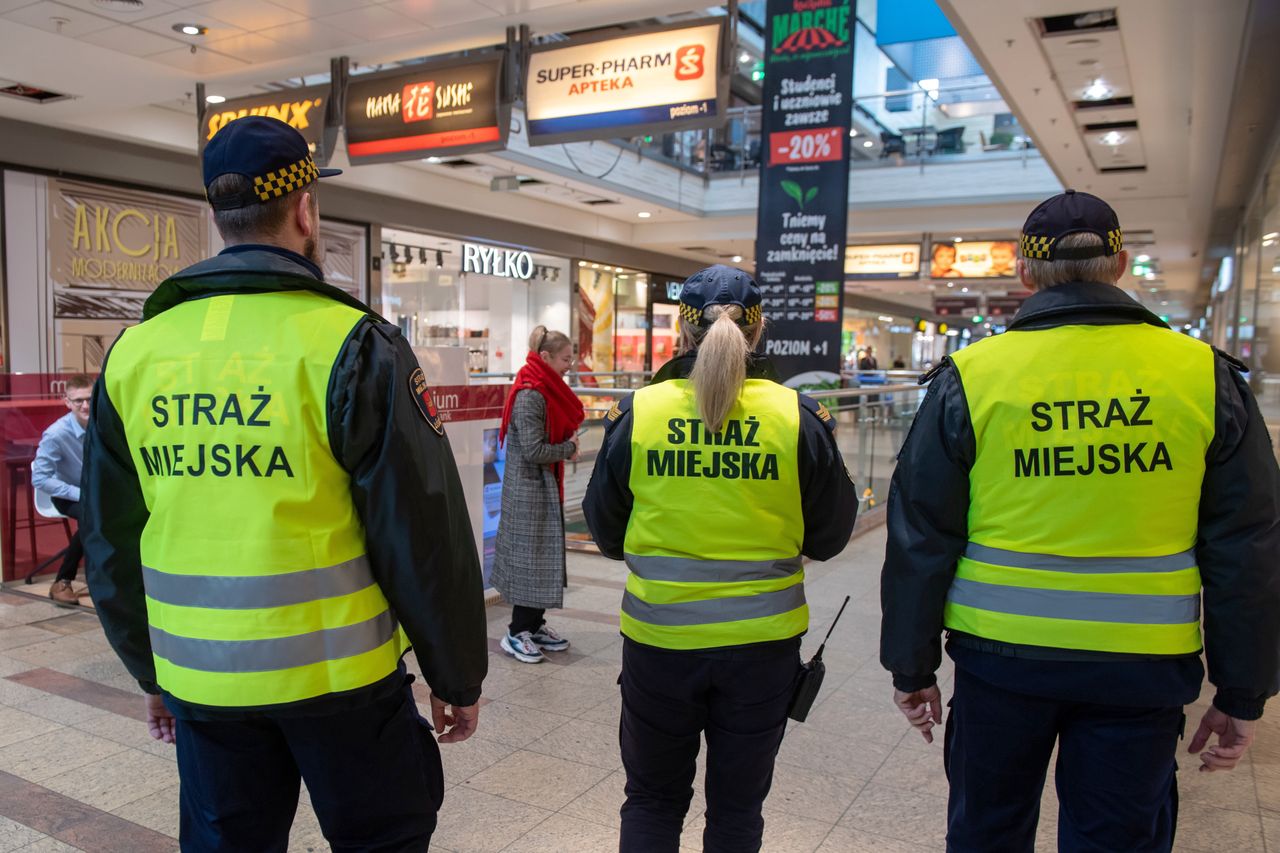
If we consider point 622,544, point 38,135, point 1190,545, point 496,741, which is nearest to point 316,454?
point 622,544

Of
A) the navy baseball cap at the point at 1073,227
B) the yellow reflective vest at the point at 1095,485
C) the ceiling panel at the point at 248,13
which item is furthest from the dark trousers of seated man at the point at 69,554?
the navy baseball cap at the point at 1073,227

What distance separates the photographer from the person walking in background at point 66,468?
5.07 metres

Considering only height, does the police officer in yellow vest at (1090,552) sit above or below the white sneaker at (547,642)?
above

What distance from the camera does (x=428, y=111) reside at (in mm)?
6152

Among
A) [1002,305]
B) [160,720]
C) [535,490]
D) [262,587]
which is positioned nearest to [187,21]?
[535,490]

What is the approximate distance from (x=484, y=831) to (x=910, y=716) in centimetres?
144

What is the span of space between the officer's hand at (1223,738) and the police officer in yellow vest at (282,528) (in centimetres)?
149

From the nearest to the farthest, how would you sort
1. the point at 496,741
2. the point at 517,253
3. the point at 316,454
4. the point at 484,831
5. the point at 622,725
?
the point at 316,454 < the point at 622,725 < the point at 484,831 < the point at 496,741 < the point at 517,253

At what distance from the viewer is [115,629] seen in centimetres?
171

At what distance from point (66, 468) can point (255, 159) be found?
4.46 m

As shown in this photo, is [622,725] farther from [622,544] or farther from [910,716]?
[910,716]

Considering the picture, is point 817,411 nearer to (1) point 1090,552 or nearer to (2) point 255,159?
(1) point 1090,552

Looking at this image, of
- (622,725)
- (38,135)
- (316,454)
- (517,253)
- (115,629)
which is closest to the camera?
(316,454)

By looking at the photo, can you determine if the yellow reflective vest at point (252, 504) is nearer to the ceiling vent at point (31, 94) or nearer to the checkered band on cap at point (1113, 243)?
the checkered band on cap at point (1113, 243)
